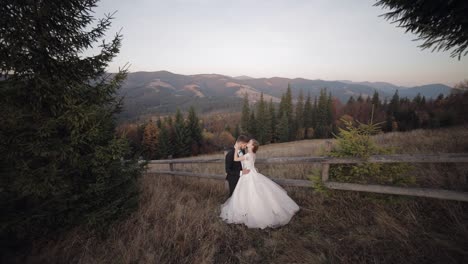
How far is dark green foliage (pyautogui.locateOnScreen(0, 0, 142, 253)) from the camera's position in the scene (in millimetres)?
3354

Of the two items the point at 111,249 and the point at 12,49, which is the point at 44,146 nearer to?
the point at 12,49

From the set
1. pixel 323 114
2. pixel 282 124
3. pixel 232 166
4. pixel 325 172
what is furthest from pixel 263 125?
pixel 325 172

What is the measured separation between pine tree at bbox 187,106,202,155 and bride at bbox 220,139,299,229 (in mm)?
47909

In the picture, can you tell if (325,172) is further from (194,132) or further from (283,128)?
(283,128)

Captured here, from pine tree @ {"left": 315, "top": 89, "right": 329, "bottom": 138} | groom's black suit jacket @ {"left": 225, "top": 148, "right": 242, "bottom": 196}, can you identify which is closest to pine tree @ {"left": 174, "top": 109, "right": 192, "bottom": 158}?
pine tree @ {"left": 315, "top": 89, "right": 329, "bottom": 138}

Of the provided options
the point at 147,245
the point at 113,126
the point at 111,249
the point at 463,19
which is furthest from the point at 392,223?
the point at 113,126

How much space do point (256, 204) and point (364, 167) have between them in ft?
7.93

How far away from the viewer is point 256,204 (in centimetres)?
455

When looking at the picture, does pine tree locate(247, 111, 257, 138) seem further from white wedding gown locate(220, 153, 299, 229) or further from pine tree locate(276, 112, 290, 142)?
white wedding gown locate(220, 153, 299, 229)

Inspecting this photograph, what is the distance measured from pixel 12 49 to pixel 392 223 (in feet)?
22.8

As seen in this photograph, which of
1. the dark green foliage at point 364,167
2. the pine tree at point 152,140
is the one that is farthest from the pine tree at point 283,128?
the dark green foliage at point 364,167

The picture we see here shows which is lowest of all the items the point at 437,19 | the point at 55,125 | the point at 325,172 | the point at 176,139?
the point at 176,139

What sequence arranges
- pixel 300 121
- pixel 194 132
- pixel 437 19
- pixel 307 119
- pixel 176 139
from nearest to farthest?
pixel 437 19, pixel 176 139, pixel 194 132, pixel 300 121, pixel 307 119

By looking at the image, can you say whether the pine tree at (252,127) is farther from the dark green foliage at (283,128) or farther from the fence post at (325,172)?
the fence post at (325,172)
